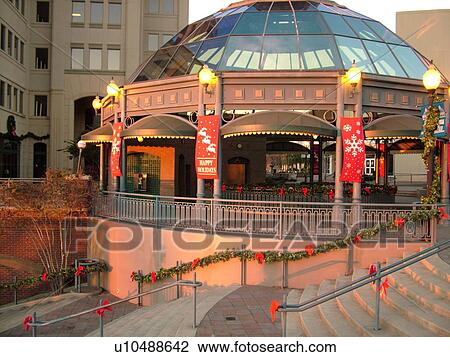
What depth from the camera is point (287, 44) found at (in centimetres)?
1559

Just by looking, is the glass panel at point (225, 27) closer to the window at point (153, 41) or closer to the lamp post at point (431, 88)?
the lamp post at point (431, 88)

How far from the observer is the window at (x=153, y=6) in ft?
126

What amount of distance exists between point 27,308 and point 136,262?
11.6ft

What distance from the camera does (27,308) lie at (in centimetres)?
1420

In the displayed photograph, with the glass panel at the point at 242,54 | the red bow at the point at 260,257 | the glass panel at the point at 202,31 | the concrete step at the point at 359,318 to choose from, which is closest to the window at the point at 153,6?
the glass panel at the point at 202,31

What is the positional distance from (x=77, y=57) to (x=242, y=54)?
2382 cm

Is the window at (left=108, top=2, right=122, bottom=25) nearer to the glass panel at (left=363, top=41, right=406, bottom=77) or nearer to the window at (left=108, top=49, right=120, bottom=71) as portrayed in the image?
the window at (left=108, top=49, right=120, bottom=71)

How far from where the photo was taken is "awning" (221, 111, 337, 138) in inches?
518

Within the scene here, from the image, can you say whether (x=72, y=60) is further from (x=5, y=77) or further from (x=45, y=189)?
(x=45, y=189)

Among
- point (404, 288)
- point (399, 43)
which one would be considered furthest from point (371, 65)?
point (404, 288)

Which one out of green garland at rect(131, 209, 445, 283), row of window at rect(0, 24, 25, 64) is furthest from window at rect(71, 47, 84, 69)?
green garland at rect(131, 209, 445, 283)

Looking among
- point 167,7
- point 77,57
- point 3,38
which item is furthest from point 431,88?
point 167,7

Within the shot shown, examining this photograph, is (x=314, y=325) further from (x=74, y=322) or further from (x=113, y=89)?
(x=113, y=89)

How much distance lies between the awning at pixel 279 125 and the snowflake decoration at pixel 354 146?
19.3 inches
